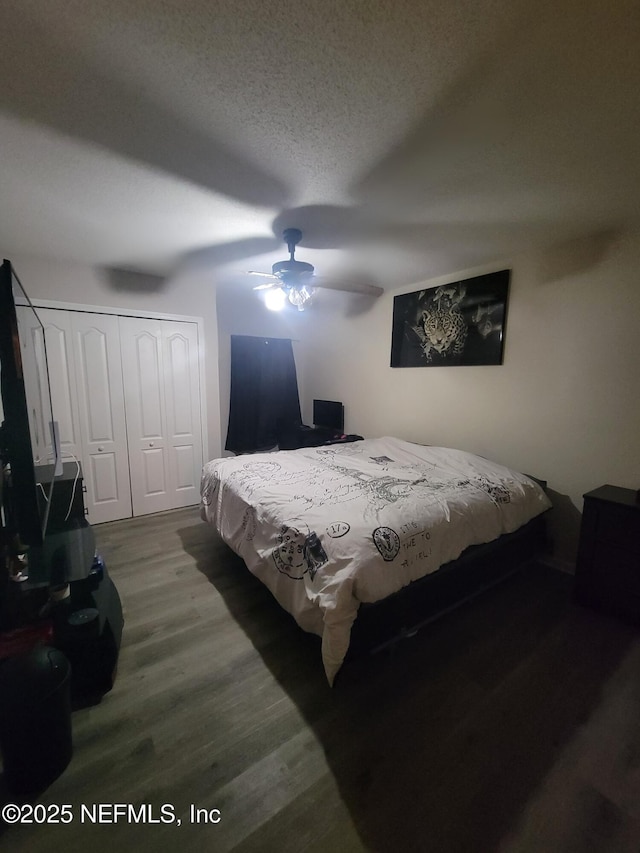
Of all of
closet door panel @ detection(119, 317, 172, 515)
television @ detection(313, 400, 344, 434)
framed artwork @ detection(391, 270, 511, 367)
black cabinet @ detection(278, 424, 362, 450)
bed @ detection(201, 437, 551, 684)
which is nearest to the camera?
bed @ detection(201, 437, 551, 684)

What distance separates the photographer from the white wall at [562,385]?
229 cm

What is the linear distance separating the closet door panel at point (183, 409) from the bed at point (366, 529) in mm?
1035

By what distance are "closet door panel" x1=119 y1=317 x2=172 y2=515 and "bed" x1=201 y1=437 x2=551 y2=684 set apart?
1052 millimetres

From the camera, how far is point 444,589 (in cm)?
199

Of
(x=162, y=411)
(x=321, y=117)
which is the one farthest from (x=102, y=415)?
(x=321, y=117)

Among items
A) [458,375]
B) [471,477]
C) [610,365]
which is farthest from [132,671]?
[610,365]

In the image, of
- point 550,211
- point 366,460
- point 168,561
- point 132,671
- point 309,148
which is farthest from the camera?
point 366,460

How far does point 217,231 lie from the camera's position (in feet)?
7.79

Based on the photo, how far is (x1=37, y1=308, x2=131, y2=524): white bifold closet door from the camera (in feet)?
10.1

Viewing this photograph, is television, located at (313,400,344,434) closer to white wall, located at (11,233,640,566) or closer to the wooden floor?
white wall, located at (11,233,640,566)

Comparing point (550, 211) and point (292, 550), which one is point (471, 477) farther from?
point (550, 211)

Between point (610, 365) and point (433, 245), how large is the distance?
1.49m

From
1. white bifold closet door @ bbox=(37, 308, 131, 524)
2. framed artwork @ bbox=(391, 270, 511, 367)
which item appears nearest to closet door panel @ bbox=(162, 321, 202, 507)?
white bifold closet door @ bbox=(37, 308, 131, 524)

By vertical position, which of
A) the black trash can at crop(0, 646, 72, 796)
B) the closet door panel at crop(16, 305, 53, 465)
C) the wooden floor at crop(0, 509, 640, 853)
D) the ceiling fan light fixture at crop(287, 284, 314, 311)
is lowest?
the wooden floor at crop(0, 509, 640, 853)
